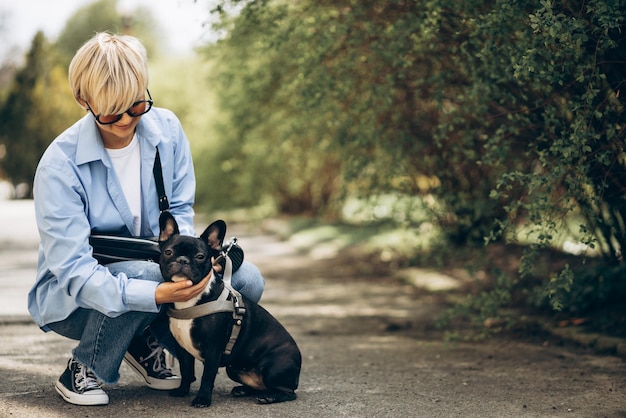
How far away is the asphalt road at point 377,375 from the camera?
13.8 ft

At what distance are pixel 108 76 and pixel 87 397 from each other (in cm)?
170

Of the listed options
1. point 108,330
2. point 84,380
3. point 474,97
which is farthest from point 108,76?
point 474,97

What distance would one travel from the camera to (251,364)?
427cm

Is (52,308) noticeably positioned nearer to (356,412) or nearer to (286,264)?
(356,412)

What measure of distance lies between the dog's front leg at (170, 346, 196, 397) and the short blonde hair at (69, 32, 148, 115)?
1.37 m

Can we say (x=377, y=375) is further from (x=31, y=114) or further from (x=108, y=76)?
(x=31, y=114)

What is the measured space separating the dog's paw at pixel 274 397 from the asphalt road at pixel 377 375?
1.6 inches

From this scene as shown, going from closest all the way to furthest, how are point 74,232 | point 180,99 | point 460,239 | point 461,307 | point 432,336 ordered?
point 74,232
point 461,307
point 432,336
point 460,239
point 180,99

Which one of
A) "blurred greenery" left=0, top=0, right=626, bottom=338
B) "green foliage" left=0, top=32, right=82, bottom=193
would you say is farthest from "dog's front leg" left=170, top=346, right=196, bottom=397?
"green foliage" left=0, top=32, right=82, bottom=193

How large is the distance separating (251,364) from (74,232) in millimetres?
1215

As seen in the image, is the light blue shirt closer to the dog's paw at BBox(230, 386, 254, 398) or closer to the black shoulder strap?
the black shoulder strap

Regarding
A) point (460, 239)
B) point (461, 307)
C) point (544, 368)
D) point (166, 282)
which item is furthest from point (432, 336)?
point (166, 282)

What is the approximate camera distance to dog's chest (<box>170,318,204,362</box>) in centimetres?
404

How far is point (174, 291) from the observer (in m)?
3.89
